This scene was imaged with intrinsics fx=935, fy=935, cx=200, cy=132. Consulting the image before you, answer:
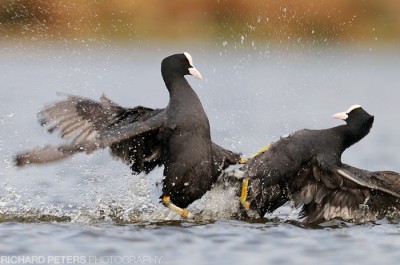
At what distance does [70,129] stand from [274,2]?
40.1ft

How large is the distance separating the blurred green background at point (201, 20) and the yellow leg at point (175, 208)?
1142 centimetres

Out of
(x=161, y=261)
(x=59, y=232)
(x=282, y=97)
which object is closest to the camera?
(x=161, y=261)

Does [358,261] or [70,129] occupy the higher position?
[70,129]

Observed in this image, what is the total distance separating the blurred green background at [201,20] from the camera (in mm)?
20141

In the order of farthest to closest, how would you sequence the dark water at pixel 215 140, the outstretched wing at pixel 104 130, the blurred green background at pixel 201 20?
the blurred green background at pixel 201 20 < the outstretched wing at pixel 104 130 < the dark water at pixel 215 140

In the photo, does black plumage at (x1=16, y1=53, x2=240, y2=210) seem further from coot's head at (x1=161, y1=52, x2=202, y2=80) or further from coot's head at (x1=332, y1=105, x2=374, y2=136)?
coot's head at (x1=332, y1=105, x2=374, y2=136)

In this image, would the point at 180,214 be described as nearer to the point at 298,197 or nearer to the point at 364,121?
the point at 298,197

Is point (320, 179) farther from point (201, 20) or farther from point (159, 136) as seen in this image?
point (201, 20)

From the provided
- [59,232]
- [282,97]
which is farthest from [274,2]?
[59,232]

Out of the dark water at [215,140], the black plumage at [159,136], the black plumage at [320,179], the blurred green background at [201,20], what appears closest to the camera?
the dark water at [215,140]

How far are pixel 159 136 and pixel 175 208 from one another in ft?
2.30

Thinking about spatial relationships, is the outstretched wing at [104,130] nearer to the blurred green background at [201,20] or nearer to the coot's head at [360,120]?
the coot's head at [360,120]

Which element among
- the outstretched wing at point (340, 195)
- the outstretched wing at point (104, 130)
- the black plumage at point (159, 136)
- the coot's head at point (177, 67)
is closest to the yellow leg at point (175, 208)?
the black plumage at point (159, 136)

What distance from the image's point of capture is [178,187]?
8.56m
